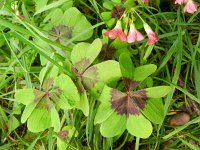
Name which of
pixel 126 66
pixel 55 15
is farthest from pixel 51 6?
pixel 126 66

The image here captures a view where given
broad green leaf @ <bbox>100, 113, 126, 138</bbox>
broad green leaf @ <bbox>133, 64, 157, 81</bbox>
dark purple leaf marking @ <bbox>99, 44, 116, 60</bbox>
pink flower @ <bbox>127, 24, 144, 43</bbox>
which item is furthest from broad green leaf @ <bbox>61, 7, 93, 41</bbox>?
broad green leaf @ <bbox>100, 113, 126, 138</bbox>

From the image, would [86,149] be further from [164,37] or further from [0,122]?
[164,37]

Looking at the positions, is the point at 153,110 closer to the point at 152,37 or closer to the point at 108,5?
the point at 152,37

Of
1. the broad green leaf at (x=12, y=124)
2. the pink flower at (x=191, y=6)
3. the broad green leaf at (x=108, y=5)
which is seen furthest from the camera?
the broad green leaf at (x=12, y=124)

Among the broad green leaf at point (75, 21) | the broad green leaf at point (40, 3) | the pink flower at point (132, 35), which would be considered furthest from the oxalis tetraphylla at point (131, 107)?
the broad green leaf at point (40, 3)

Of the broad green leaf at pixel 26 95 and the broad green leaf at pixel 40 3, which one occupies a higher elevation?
the broad green leaf at pixel 40 3

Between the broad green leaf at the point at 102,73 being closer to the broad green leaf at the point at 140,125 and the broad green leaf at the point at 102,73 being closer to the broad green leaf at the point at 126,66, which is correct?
the broad green leaf at the point at 126,66
